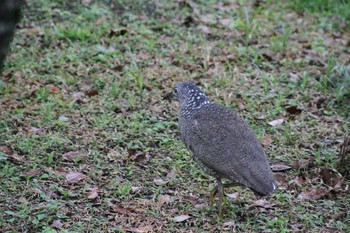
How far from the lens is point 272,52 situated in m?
9.47

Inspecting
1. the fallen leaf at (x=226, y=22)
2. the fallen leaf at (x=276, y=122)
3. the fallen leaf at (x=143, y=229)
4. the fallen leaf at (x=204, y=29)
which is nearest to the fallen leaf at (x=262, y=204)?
the fallen leaf at (x=143, y=229)

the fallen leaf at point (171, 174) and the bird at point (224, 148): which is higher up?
the bird at point (224, 148)

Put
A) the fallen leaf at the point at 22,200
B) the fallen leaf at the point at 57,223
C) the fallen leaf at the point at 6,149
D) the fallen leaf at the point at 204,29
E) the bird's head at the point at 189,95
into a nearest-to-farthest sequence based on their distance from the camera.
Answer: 1. the fallen leaf at the point at 57,223
2. the fallen leaf at the point at 22,200
3. the bird's head at the point at 189,95
4. the fallen leaf at the point at 6,149
5. the fallen leaf at the point at 204,29

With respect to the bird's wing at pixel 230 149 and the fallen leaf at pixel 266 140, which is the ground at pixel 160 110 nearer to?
the fallen leaf at pixel 266 140

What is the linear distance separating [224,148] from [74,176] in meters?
1.57

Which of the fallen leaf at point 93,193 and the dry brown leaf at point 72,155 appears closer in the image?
the fallen leaf at point 93,193

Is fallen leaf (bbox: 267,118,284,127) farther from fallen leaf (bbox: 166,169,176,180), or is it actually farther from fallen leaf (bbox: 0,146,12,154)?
fallen leaf (bbox: 0,146,12,154)

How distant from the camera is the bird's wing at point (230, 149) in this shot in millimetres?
5543

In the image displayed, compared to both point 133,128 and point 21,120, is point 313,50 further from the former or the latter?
point 21,120

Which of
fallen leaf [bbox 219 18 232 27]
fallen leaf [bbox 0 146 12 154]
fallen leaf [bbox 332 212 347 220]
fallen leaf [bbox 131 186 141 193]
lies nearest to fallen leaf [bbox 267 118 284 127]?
fallen leaf [bbox 332 212 347 220]

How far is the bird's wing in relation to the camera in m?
5.54

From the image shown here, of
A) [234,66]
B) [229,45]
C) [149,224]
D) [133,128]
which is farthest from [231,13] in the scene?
[149,224]

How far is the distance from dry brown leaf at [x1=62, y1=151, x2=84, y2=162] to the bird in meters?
1.15

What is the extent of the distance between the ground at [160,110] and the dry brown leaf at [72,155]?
15mm
